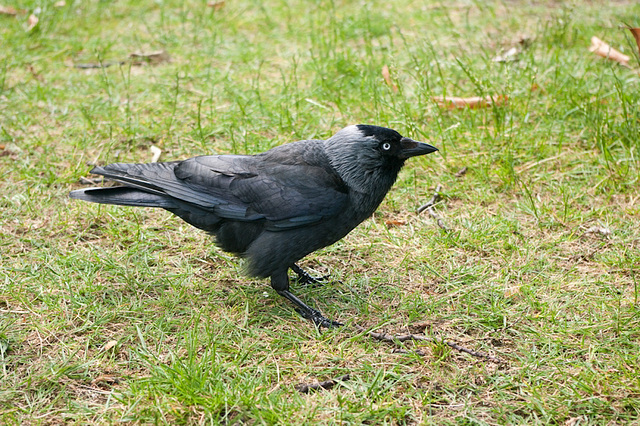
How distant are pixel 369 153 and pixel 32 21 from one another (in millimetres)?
4750

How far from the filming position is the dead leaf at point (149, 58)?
6363 mm

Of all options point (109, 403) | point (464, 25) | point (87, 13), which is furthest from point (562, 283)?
point (87, 13)

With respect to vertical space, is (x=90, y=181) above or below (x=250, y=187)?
below

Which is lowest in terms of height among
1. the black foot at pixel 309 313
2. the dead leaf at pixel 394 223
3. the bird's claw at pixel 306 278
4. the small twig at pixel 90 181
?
the bird's claw at pixel 306 278

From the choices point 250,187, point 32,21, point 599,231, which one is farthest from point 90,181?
point 599,231

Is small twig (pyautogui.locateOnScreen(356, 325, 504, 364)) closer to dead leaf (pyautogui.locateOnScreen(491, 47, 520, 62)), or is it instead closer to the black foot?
the black foot

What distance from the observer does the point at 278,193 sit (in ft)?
11.8

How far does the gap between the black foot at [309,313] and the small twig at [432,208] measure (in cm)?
117

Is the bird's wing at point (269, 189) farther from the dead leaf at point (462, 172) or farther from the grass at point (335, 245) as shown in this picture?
the dead leaf at point (462, 172)

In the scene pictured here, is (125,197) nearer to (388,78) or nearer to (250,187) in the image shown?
(250,187)

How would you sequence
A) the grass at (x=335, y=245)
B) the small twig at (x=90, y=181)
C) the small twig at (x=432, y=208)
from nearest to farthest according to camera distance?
the grass at (x=335, y=245)
the small twig at (x=432, y=208)
the small twig at (x=90, y=181)

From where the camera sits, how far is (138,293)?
3699 millimetres

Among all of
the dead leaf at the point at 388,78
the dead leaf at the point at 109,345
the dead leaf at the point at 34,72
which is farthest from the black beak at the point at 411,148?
the dead leaf at the point at 34,72

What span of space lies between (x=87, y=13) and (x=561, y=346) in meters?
6.18
